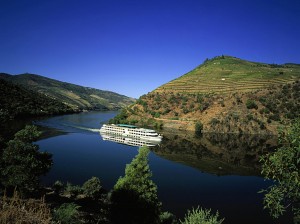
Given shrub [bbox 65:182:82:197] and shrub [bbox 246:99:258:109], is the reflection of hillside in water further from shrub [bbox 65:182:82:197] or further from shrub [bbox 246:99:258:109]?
shrub [bbox 65:182:82:197]

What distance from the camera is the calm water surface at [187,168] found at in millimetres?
40500

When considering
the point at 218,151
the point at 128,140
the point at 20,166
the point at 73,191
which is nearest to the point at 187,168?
the point at 218,151

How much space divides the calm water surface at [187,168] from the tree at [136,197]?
12.4 meters

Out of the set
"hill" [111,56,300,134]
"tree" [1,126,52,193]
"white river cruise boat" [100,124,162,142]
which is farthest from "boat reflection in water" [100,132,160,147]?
"tree" [1,126,52,193]

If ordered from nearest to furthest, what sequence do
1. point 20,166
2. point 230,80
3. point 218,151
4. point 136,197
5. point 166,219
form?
point 136,197 < point 20,166 < point 166,219 < point 218,151 < point 230,80

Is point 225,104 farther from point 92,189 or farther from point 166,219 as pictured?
point 166,219

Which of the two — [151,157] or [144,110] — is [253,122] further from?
[151,157]

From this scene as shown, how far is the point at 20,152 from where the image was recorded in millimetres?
28188

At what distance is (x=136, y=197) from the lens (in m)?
24.2

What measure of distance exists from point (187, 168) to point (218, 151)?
77.8 ft

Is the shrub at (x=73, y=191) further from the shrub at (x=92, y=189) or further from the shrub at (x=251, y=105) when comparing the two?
the shrub at (x=251, y=105)

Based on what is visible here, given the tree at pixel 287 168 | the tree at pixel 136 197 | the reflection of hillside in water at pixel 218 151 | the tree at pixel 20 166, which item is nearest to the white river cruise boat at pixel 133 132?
the reflection of hillside in water at pixel 218 151

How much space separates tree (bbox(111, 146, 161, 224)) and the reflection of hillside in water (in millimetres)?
39244

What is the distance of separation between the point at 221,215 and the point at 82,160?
38132mm
